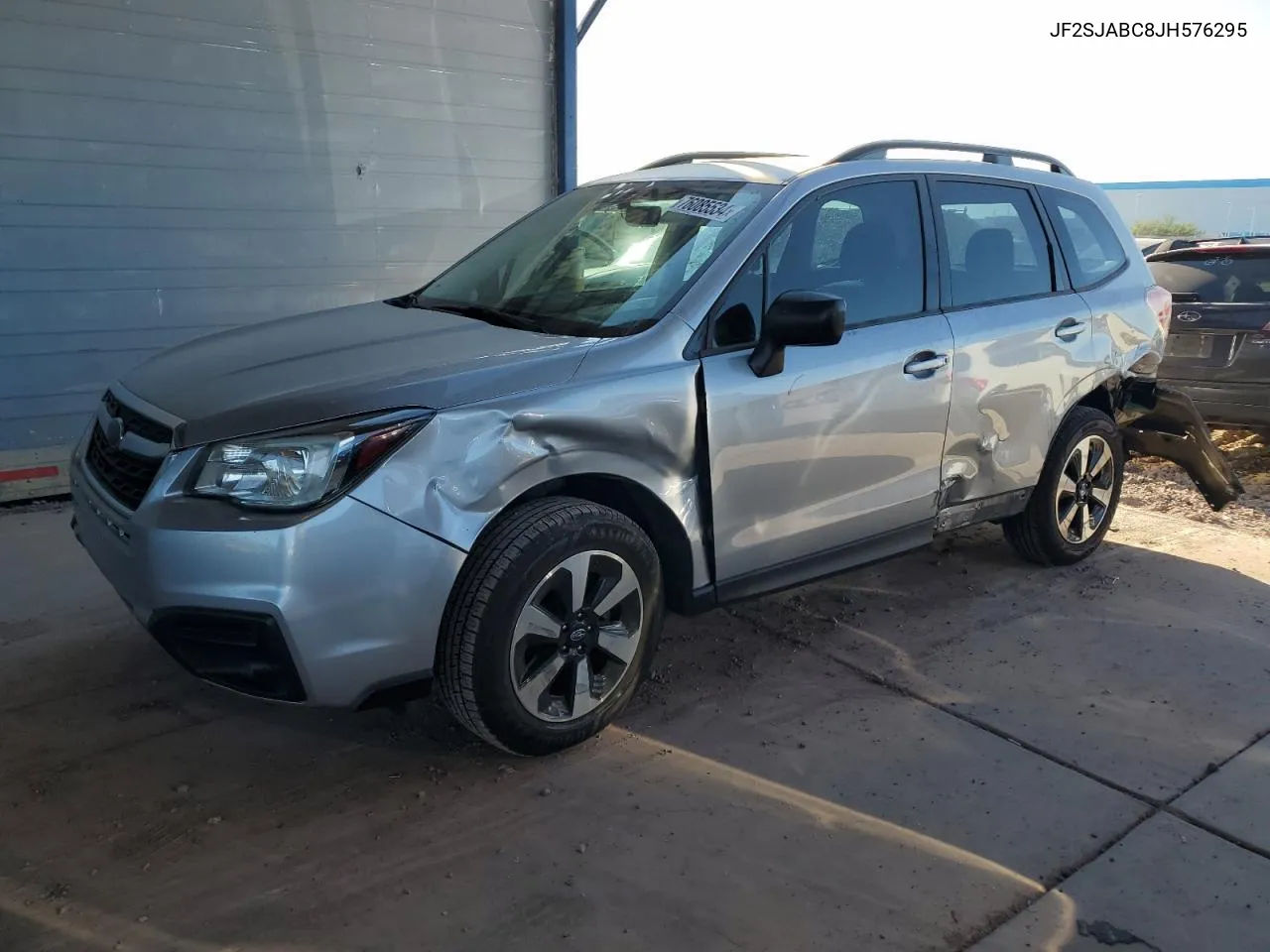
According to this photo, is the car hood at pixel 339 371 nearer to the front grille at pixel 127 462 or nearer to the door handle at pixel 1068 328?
the front grille at pixel 127 462

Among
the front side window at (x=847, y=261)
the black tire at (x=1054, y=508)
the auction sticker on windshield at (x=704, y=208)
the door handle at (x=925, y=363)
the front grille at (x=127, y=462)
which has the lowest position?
the black tire at (x=1054, y=508)

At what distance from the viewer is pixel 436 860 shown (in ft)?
9.03

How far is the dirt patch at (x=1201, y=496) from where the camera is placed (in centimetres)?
621

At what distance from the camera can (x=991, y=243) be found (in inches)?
174

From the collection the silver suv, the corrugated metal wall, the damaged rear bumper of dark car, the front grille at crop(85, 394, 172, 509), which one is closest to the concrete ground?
the silver suv

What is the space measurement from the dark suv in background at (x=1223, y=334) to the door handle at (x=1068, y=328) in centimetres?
274

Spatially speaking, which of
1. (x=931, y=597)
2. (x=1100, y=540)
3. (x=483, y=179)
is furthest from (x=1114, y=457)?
(x=483, y=179)

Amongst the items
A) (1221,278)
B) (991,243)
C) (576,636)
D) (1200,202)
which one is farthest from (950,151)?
(1200,202)

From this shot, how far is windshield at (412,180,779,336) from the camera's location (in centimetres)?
347

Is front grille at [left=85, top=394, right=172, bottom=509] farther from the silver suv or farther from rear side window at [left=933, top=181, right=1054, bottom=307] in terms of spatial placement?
rear side window at [left=933, top=181, right=1054, bottom=307]

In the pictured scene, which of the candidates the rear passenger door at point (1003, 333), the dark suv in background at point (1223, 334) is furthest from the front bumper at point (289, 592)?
the dark suv in background at point (1223, 334)

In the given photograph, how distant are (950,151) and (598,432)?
2.34 metres

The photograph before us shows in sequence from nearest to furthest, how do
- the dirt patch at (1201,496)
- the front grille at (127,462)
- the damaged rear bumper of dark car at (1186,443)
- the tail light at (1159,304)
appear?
1. the front grille at (127,462)
2. the tail light at (1159,304)
3. the damaged rear bumper of dark car at (1186,443)
4. the dirt patch at (1201,496)

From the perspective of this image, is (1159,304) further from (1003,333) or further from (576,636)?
(576,636)
